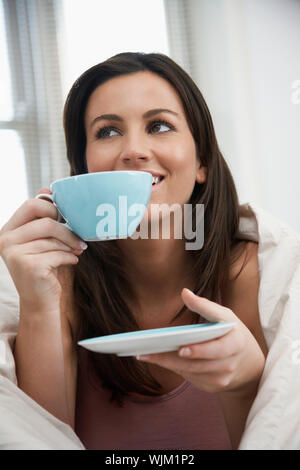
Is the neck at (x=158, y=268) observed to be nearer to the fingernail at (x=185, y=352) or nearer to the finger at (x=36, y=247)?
the finger at (x=36, y=247)

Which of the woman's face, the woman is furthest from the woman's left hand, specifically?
the woman's face

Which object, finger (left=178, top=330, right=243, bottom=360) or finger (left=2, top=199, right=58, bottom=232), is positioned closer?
finger (left=178, top=330, right=243, bottom=360)

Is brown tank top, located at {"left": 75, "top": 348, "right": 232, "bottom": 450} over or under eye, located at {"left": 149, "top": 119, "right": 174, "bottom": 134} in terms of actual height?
under

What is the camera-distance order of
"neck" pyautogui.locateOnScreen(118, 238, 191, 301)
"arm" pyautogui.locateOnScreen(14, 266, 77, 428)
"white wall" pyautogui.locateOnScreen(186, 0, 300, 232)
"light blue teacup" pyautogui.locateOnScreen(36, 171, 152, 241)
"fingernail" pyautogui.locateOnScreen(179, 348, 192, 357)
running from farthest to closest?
"white wall" pyautogui.locateOnScreen(186, 0, 300, 232) → "neck" pyautogui.locateOnScreen(118, 238, 191, 301) → "arm" pyautogui.locateOnScreen(14, 266, 77, 428) → "light blue teacup" pyautogui.locateOnScreen(36, 171, 152, 241) → "fingernail" pyautogui.locateOnScreen(179, 348, 192, 357)

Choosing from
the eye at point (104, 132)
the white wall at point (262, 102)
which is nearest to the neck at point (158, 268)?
the eye at point (104, 132)

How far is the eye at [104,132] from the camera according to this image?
1057mm

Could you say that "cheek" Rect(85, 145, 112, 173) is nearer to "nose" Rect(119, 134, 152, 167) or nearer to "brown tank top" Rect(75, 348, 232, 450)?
"nose" Rect(119, 134, 152, 167)

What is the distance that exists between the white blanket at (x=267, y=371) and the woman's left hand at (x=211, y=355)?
8 centimetres

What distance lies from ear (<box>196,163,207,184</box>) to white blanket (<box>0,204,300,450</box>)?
0.15m

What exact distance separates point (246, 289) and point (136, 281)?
26 cm

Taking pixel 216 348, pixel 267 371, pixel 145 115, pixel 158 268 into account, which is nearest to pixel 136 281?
pixel 158 268

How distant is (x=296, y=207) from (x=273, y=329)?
128cm

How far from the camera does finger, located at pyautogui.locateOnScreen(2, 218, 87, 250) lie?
76cm

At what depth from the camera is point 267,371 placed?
737 mm
